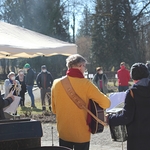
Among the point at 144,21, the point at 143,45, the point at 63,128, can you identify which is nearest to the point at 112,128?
the point at 63,128

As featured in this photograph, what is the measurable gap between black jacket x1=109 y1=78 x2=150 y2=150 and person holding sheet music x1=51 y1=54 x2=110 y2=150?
28 centimetres

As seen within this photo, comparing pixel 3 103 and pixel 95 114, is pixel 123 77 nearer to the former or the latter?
pixel 3 103

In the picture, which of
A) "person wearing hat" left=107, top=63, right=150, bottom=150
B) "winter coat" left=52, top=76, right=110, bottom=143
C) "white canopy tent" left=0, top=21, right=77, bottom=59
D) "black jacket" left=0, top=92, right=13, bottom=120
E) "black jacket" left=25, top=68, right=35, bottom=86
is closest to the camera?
"person wearing hat" left=107, top=63, right=150, bottom=150

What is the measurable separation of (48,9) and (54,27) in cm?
237

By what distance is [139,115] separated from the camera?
404 cm

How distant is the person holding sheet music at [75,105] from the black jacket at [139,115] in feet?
0.91

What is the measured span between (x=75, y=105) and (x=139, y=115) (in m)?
0.75

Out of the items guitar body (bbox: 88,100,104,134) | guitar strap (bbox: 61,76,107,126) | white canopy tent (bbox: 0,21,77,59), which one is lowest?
guitar body (bbox: 88,100,104,134)

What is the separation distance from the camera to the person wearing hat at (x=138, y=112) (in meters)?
4.01

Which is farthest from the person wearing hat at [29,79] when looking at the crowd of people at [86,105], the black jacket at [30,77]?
the crowd of people at [86,105]

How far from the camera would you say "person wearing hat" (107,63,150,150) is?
4.01 meters

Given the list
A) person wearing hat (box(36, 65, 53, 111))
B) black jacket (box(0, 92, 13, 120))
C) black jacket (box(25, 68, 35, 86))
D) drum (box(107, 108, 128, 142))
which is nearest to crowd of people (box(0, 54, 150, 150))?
drum (box(107, 108, 128, 142))

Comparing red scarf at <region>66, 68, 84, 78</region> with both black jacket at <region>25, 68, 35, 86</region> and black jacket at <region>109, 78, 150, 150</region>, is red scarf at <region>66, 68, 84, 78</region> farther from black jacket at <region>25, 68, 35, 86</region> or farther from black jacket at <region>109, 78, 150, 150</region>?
black jacket at <region>25, 68, 35, 86</region>

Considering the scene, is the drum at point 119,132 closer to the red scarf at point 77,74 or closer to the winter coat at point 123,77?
the red scarf at point 77,74
